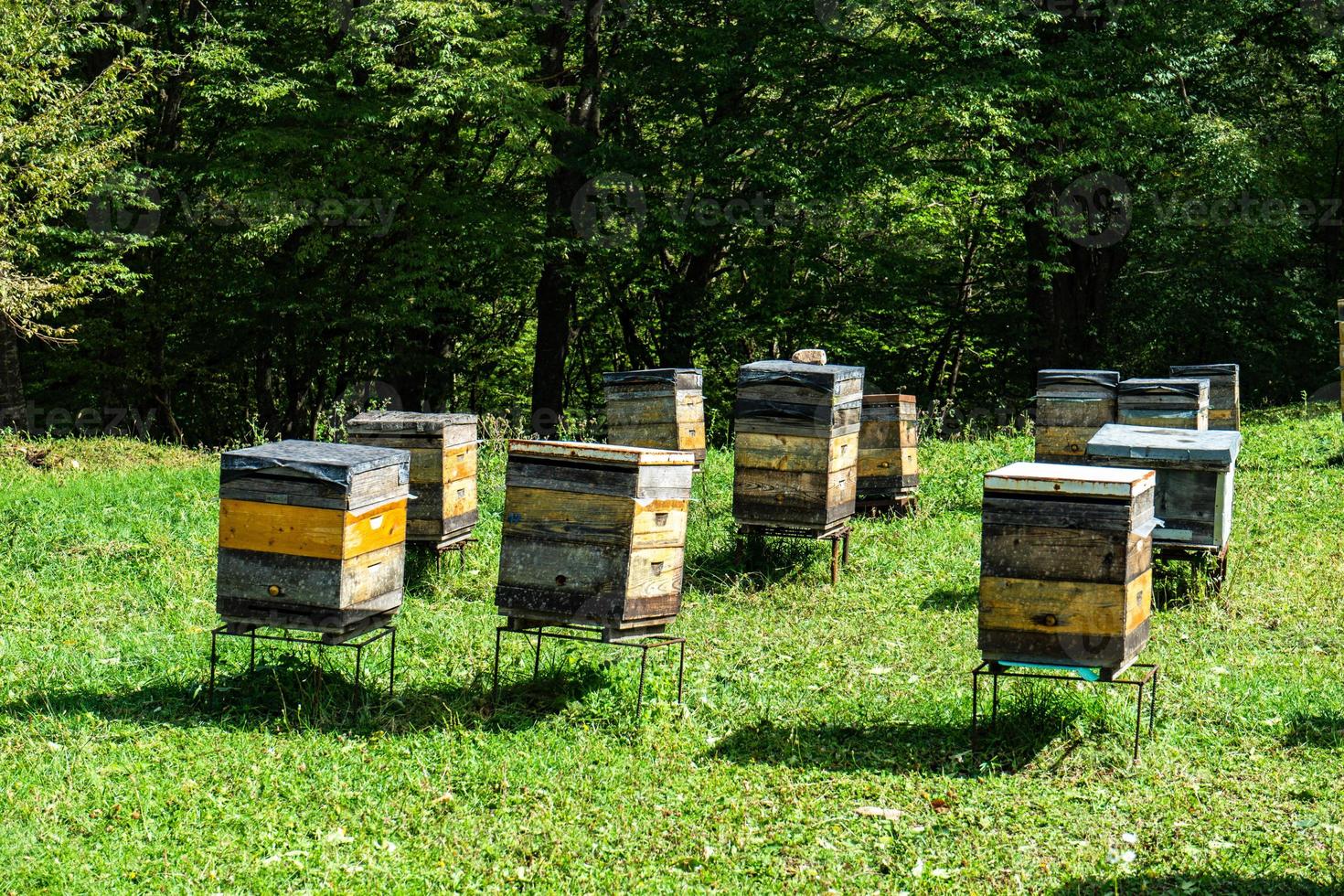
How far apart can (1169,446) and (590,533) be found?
408 centimetres

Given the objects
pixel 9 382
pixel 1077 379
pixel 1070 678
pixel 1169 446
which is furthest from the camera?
pixel 9 382

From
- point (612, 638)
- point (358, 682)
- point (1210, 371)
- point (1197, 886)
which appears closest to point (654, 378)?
point (612, 638)

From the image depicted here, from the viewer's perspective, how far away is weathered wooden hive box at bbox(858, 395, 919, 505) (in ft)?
35.5

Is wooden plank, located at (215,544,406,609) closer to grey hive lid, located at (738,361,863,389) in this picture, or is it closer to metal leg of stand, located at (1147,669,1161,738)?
grey hive lid, located at (738,361,863,389)

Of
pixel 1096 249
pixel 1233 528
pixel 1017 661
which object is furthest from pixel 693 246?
pixel 1017 661

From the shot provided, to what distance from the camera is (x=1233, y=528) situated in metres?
10.4

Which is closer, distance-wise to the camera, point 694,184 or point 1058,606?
point 1058,606

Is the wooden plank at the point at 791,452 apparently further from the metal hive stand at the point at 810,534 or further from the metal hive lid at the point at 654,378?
the metal hive lid at the point at 654,378

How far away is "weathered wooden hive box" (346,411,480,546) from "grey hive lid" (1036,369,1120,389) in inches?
189

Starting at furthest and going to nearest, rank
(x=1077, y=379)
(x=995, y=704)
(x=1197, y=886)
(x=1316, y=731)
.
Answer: (x=1077, y=379) → (x=1316, y=731) → (x=995, y=704) → (x=1197, y=886)

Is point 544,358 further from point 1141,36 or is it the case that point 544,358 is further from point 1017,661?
point 1017,661

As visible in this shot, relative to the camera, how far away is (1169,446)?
8109mm

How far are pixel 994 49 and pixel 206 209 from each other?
1221 centimetres

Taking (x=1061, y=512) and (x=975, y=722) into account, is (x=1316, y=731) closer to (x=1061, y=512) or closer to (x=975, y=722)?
(x=975, y=722)
